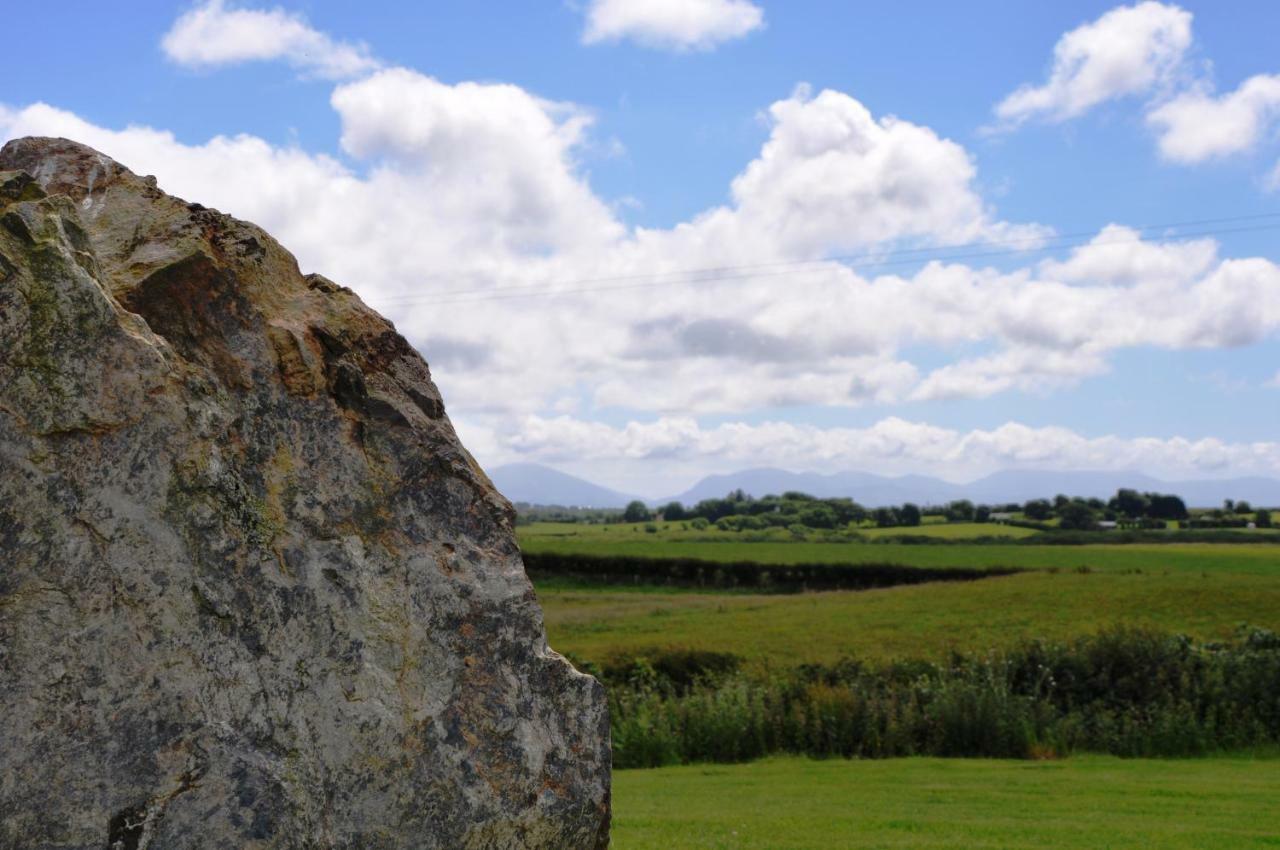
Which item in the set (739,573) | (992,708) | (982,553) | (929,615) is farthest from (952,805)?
(982,553)

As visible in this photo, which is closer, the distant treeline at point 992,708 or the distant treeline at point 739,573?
the distant treeline at point 992,708

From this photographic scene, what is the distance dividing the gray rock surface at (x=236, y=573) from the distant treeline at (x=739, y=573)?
215 ft

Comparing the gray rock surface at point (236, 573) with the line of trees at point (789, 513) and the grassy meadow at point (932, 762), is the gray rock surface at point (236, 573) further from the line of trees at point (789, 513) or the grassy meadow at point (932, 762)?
the line of trees at point (789, 513)

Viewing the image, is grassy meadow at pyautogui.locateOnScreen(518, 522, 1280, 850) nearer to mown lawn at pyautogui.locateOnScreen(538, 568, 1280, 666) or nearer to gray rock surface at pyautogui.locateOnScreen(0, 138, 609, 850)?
mown lawn at pyautogui.locateOnScreen(538, 568, 1280, 666)

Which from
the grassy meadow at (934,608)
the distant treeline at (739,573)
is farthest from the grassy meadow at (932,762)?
the distant treeline at (739,573)

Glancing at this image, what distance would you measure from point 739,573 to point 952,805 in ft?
198

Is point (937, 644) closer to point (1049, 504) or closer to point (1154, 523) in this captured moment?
point (1154, 523)

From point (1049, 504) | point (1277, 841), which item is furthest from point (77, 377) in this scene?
point (1049, 504)

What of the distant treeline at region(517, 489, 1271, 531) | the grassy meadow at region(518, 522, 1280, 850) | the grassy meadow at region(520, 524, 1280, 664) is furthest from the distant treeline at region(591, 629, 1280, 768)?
the distant treeline at region(517, 489, 1271, 531)

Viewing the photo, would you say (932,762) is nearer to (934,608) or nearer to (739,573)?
(934,608)

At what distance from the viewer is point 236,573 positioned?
16.6 ft

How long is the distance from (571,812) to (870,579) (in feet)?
222

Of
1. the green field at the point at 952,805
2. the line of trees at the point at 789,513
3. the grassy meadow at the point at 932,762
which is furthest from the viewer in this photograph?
the line of trees at the point at 789,513

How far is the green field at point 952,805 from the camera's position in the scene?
12648 millimetres
